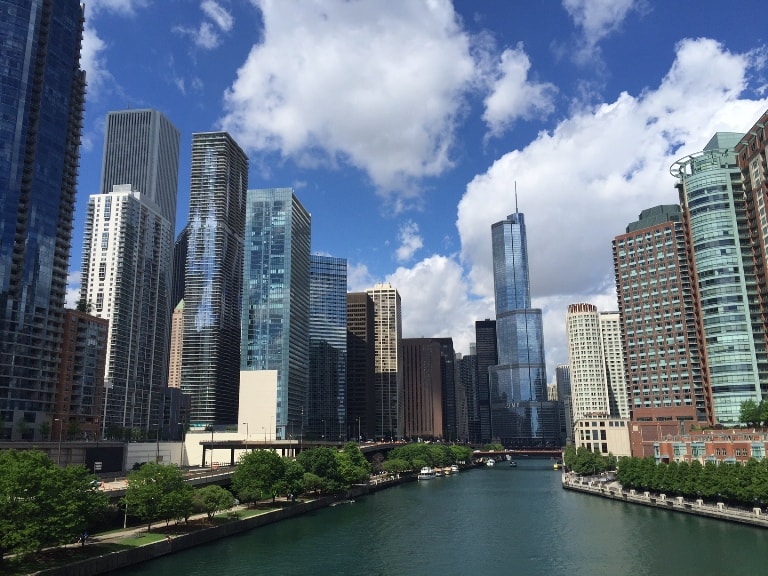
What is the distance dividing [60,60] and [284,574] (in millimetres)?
176049

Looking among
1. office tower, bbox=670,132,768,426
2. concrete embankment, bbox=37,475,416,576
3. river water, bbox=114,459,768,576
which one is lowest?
river water, bbox=114,459,768,576

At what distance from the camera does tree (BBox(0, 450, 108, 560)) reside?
211 ft

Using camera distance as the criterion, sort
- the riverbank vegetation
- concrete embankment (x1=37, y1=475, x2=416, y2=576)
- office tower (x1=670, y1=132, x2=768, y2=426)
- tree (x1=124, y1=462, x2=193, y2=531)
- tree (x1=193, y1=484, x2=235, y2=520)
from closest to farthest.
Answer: concrete embankment (x1=37, y1=475, x2=416, y2=576) < tree (x1=124, y1=462, x2=193, y2=531) < tree (x1=193, y1=484, x2=235, y2=520) < the riverbank vegetation < office tower (x1=670, y1=132, x2=768, y2=426)

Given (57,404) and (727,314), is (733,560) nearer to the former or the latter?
(727,314)

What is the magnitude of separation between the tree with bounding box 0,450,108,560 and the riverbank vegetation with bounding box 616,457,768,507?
9998cm

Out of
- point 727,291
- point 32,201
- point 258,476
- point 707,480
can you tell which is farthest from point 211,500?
point 727,291

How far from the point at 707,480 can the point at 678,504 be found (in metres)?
8.78

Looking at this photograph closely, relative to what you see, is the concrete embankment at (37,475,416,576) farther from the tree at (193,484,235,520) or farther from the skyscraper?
the skyscraper

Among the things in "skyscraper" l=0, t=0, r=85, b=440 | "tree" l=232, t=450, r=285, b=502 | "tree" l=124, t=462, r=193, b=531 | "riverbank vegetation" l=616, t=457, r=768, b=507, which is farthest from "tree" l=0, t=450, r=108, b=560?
"skyscraper" l=0, t=0, r=85, b=440

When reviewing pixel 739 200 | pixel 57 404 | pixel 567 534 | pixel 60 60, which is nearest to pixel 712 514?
pixel 567 534

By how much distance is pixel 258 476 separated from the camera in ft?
399

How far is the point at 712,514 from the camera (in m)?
110

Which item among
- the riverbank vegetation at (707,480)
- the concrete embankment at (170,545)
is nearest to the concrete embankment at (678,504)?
the riverbank vegetation at (707,480)

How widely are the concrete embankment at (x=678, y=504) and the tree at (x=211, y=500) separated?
274 feet
